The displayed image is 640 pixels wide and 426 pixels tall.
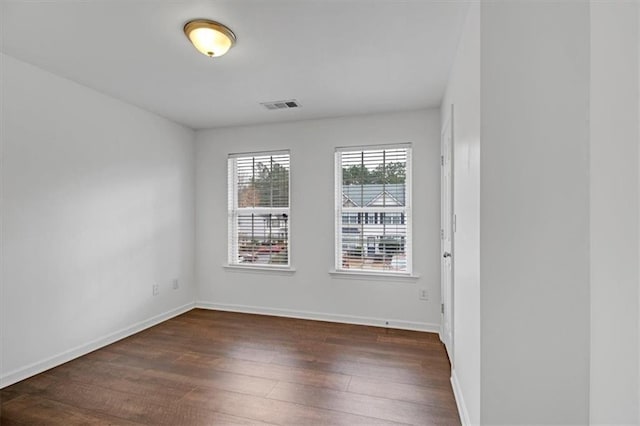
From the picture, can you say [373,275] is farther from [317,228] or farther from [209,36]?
[209,36]

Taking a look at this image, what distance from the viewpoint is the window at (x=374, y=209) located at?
3.57m

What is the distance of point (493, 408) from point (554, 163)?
3.82 feet

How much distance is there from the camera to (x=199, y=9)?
70.2 inches

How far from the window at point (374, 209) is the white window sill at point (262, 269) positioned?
0.65m

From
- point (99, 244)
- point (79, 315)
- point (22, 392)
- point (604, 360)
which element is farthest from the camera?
point (99, 244)

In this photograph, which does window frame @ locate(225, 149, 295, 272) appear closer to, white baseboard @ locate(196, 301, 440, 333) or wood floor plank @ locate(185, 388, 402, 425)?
white baseboard @ locate(196, 301, 440, 333)

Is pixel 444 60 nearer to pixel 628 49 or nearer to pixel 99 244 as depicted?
pixel 628 49

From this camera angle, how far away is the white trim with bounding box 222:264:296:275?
3.93m

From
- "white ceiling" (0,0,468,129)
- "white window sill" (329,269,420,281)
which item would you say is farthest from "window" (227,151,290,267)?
"white ceiling" (0,0,468,129)

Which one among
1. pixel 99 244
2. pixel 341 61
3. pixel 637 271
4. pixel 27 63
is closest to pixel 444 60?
pixel 341 61

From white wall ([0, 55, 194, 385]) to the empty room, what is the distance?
2cm

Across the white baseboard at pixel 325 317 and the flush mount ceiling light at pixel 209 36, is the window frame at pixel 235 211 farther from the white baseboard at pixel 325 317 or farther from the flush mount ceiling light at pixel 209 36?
the flush mount ceiling light at pixel 209 36

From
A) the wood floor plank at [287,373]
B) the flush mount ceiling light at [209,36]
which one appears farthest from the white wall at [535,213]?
the flush mount ceiling light at [209,36]

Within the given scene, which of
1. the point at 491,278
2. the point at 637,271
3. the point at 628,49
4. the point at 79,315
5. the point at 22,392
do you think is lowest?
the point at 22,392
